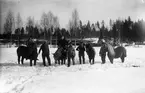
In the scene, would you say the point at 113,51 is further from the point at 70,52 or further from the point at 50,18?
the point at 50,18

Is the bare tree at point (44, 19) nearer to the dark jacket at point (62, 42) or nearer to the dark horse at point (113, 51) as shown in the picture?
the dark jacket at point (62, 42)

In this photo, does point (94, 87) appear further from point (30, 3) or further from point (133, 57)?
point (133, 57)

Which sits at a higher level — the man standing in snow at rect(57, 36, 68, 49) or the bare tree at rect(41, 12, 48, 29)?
the bare tree at rect(41, 12, 48, 29)

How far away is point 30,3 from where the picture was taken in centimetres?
880

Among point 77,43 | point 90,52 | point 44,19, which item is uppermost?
point 44,19

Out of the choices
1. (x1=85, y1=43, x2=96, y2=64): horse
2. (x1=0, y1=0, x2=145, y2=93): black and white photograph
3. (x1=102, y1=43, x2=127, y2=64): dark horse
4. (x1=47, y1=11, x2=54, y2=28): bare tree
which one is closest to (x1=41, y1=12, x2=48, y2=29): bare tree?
(x1=0, y1=0, x2=145, y2=93): black and white photograph

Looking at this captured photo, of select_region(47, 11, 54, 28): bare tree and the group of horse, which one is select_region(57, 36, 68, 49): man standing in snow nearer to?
the group of horse

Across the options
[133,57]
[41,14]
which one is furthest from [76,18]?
[133,57]

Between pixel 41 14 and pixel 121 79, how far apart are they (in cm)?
516

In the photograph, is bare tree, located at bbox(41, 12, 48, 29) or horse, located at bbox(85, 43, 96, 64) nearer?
bare tree, located at bbox(41, 12, 48, 29)

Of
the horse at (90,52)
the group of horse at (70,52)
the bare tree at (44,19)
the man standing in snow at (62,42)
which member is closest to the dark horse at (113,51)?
the group of horse at (70,52)

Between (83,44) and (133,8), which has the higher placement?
(133,8)

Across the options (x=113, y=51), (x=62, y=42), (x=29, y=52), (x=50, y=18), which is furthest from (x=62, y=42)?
(x=113, y=51)

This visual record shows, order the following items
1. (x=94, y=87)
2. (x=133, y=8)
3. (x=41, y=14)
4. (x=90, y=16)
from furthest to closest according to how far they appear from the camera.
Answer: (x=41, y=14) → (x=90, y=16) → (x=133, y=8) → (x=94, y=87)
